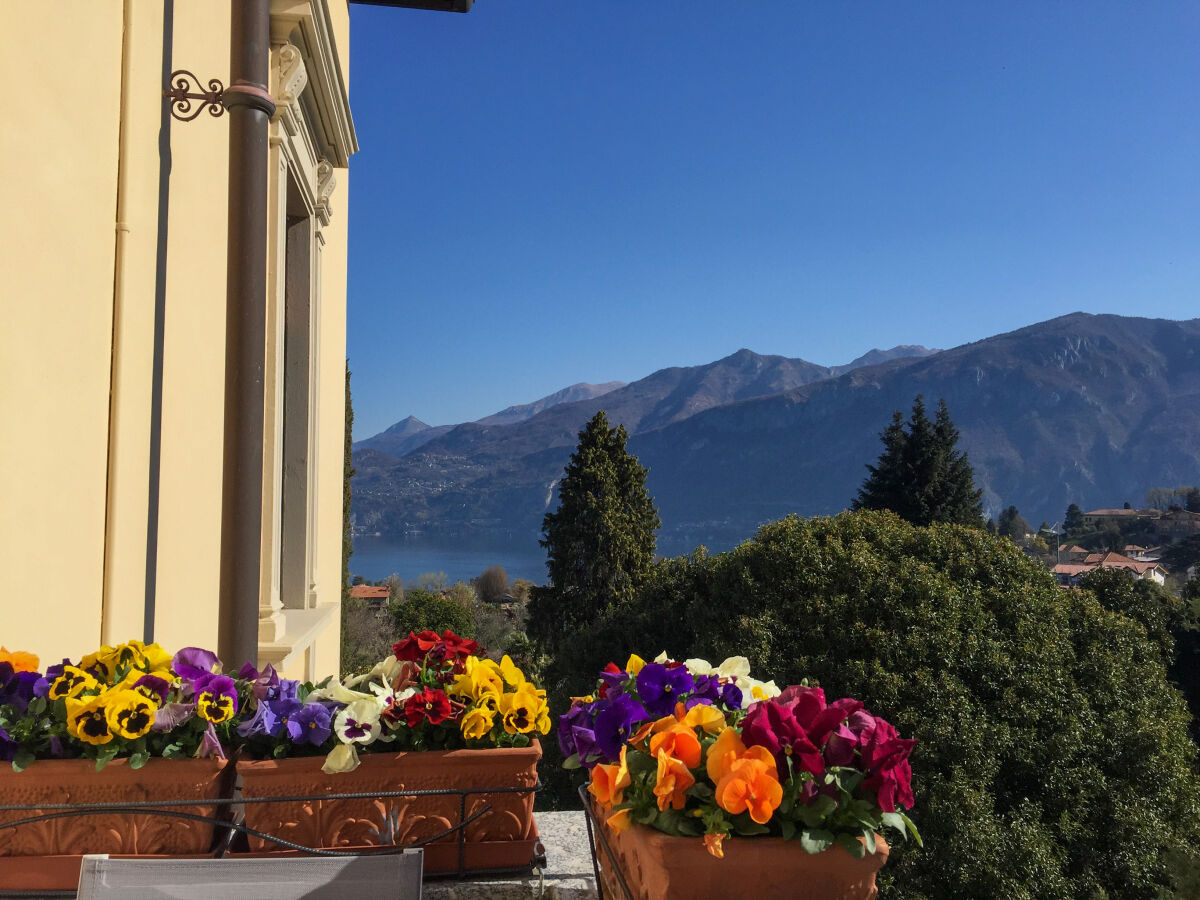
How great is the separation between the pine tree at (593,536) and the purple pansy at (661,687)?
23200mm

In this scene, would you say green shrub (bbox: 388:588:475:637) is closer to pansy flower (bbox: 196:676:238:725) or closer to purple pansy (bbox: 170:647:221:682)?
purple pansy (bbox: 170:647:221:682)

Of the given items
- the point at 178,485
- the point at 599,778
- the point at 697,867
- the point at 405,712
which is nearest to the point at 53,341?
the point at 178,485

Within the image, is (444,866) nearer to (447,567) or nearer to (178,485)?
(178,485)

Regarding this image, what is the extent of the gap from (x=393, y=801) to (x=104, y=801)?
50 cm

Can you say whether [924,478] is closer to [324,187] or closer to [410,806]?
[324,187]

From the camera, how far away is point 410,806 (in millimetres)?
1650

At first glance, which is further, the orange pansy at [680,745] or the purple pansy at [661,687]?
the purple pansy at [661,687]

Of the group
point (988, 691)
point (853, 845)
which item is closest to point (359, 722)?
point (853, 845)

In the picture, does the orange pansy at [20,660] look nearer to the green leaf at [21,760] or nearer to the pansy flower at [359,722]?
the green leaf at [21,760]

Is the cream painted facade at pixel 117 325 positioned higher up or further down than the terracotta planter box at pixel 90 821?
higher up

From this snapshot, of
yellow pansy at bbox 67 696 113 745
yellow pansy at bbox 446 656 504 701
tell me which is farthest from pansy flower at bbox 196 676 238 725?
yellow pansy at bbox 446 656 504 701

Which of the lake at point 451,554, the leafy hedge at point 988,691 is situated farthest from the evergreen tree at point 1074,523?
the leafy hedge at point 988,691

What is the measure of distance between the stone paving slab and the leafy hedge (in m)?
7.45

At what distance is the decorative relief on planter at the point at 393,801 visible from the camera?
160 centimetres
